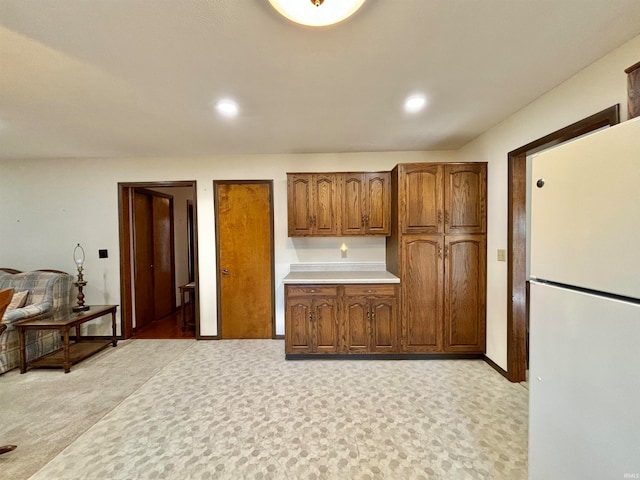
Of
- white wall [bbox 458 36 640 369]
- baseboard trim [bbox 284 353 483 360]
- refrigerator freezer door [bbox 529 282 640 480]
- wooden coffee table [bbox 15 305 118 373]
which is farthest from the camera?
baseboard trim [bbox 284 353 483 360]

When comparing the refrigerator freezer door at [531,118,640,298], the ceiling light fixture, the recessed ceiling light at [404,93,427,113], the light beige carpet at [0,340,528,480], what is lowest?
the light beige carpet at [0,340,528,480]

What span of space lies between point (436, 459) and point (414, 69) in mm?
2444

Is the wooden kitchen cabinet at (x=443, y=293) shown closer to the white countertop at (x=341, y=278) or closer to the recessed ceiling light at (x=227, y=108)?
the white countertop at (x=341, y=278)

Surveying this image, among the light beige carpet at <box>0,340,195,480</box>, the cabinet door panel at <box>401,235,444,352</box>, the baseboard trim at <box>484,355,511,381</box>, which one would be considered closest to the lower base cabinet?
the cabinet door panel at <box>401,235,444,352</box>

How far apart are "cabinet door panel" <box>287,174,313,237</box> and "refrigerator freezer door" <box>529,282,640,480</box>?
2.34m

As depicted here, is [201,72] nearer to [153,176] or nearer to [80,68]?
[80,68]

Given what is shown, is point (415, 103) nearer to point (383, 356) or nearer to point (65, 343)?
→ point (383, 356)

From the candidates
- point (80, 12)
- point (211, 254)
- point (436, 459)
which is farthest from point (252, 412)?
point (80, 12)

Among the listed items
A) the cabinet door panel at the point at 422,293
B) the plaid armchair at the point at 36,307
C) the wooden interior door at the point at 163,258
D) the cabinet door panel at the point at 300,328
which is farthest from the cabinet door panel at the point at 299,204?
the plaid armchair at the point at 36,307

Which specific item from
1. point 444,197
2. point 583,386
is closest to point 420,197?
point 444,197

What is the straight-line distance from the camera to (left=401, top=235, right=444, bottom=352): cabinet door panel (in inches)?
109

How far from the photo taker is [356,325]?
9.32ft

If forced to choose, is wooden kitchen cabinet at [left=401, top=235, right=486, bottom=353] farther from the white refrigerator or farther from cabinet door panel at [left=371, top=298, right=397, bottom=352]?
the white refrigerator

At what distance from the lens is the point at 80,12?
1222 mm
